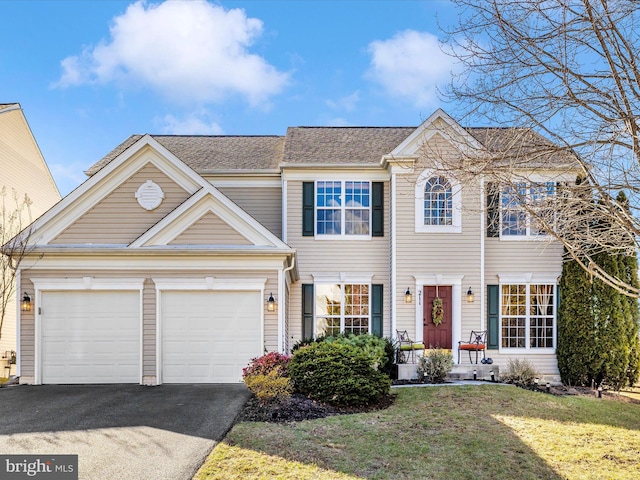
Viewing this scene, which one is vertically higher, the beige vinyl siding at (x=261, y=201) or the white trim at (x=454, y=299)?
the beige vinyl siding at (x=261, y=201)

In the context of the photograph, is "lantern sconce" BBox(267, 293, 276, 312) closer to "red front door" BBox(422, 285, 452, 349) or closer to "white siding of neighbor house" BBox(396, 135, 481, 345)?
"white siding of neighbor house" BBox(396, 135, 481, 345)

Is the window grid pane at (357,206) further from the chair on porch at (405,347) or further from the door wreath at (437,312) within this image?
the chair on porch at (405,347)

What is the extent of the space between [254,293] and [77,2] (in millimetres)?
8996

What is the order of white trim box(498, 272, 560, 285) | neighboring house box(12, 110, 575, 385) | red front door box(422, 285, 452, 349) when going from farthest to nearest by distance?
white trim box(498, 272, 560, 285) → red front door box(422, 285, 452, 349) → neighboring house box(12, 110, 575, 385)

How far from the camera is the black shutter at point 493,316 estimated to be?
51.0ft

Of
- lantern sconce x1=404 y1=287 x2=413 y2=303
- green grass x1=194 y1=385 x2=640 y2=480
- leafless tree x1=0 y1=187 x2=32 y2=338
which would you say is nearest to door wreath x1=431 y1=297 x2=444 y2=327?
lantern sconce x1=404 y1=287 x2=413 y2=303

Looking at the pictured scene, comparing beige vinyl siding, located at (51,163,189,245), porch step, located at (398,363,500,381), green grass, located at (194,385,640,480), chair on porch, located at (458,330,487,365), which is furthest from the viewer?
chair on porch, located at (458,330,487,365)

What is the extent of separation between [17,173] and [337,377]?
13718 millimetres

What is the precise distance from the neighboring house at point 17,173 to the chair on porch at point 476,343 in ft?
40.4

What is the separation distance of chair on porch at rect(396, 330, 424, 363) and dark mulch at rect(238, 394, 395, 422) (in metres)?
3.61

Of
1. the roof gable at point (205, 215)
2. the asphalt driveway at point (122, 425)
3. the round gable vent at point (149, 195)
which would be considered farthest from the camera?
the round gable vent at point (149, 195)

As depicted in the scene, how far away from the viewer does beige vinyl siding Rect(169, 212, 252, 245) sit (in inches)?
504

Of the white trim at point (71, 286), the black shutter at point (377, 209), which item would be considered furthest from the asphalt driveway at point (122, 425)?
the black shutter at point (377, 209)

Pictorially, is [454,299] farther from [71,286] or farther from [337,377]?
[71,286]
